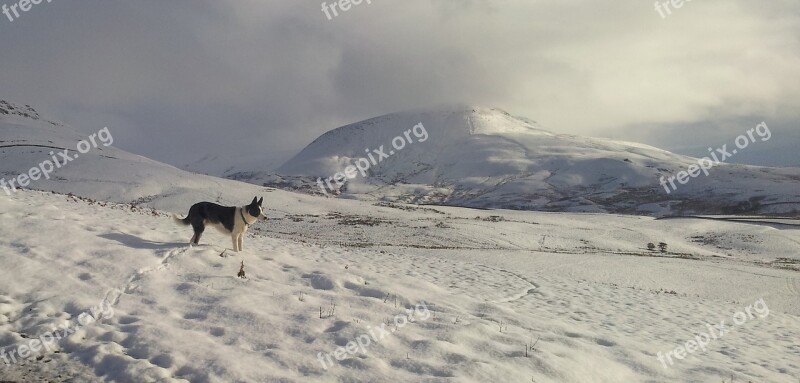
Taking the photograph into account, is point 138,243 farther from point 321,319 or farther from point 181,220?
point 321,319

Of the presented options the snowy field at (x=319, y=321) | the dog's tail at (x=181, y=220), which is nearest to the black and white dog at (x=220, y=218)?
the dog's tail at (x=181, y=220)

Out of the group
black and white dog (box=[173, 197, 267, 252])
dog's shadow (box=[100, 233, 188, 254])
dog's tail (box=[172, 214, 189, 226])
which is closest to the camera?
dog's shadow (box=[100, 233, 188, 254])

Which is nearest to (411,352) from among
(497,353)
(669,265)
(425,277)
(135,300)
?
(497,353)

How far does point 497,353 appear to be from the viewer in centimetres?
748

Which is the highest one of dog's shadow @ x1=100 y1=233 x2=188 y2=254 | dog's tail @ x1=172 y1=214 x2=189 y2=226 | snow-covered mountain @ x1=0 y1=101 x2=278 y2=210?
snow-covered mountain @ x1=0 y1=101 x2=278 y2=210

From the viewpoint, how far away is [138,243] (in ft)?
40.8

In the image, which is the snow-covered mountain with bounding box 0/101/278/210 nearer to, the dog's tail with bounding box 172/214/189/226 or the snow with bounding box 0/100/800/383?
the snow with bounding box 0/100/800/383

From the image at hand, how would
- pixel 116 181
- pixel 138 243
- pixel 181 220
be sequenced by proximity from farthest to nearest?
pixel 116 181 → pixel 181 220 → pixel 138 243

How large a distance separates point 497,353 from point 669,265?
27622 millimetres

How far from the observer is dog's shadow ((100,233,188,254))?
12.1 metres

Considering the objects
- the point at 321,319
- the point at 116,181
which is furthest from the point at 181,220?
the point at 116,181

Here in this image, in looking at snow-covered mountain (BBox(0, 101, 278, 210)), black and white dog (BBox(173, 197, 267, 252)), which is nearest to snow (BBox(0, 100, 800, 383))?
black and white dog (BBox(173, 197, 267, 252))

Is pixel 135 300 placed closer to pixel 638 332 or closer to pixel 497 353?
pixel 497 353

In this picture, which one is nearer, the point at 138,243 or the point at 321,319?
the point at 321,319
